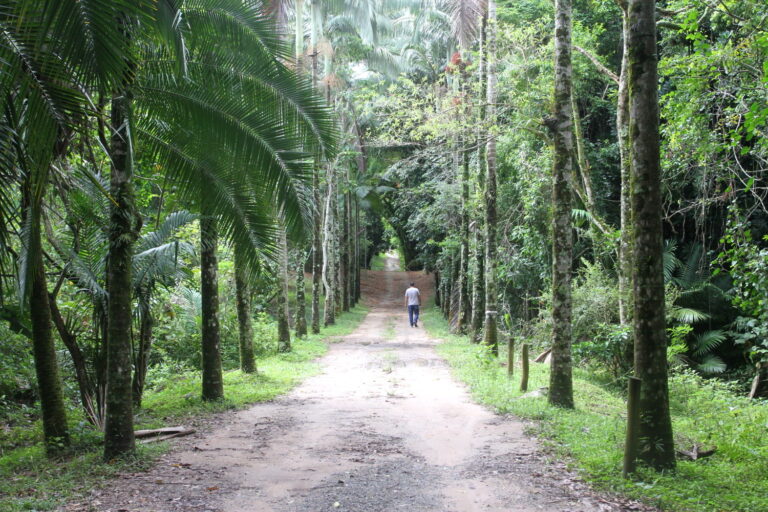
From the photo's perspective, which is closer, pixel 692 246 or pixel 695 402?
pixel 695 402

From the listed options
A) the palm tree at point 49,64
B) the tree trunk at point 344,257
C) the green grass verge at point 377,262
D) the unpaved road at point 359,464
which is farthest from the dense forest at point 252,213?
the green grass verge at point 377,262

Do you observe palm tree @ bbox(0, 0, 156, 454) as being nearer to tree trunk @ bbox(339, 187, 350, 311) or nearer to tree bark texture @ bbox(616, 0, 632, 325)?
tree bark texture @ bbox(616, 0, 632, 325)

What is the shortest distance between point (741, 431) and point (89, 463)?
27.2ft

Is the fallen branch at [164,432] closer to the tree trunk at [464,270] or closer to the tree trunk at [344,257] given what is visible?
the tree trunk at [464,270]

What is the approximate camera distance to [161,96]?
7691mm

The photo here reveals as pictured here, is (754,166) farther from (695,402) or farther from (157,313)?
(157,313)

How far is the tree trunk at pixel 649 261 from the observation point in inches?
247

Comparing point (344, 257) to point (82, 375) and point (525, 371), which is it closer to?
point (525, 371)

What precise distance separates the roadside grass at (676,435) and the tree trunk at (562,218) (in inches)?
24.2

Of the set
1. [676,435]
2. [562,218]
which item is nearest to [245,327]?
[562,218]

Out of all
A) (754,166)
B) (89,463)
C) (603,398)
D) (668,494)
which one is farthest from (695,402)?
(89,463)

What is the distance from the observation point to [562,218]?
9.93 meters

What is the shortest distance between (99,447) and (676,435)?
7.53 meters

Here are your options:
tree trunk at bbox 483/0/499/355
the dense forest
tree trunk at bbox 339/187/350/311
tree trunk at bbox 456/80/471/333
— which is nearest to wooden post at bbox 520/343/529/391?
the dense forest
